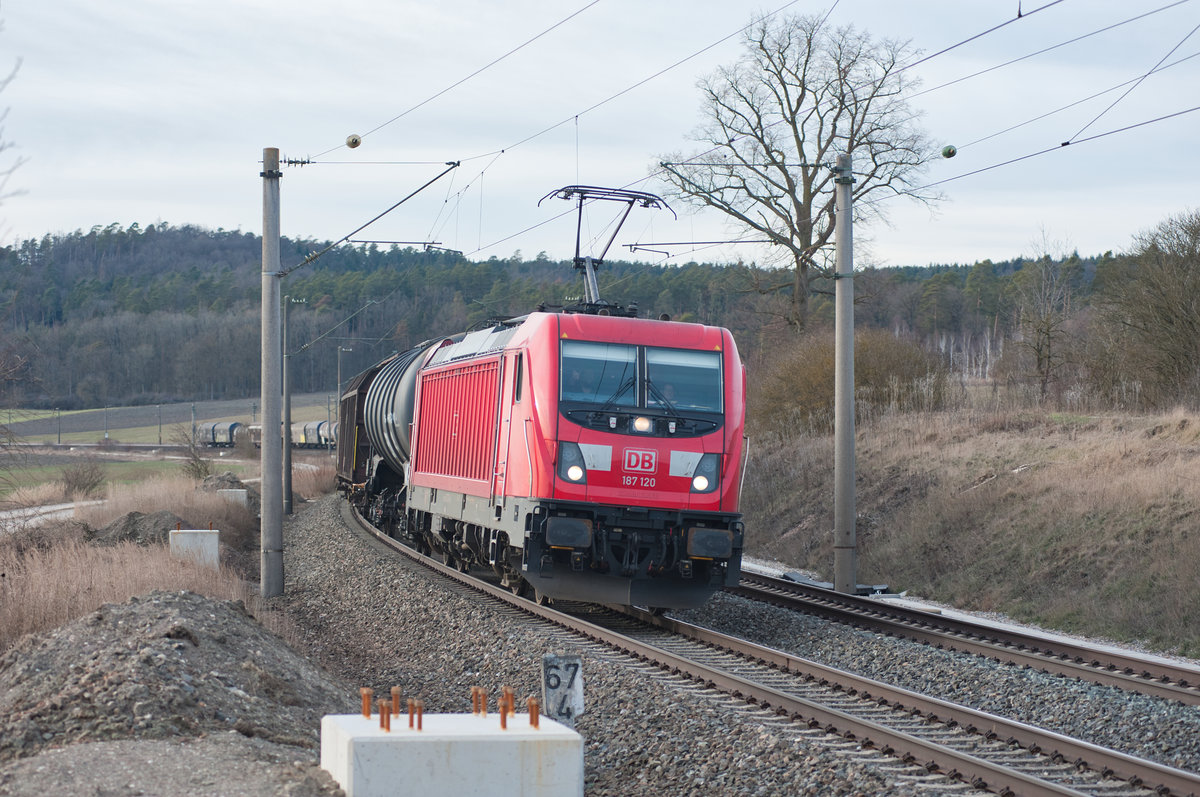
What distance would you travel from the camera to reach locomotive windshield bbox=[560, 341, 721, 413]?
12.6 metres

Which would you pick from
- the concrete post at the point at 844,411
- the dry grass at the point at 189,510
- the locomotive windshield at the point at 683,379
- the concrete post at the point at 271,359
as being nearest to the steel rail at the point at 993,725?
the locomotive windshield at the point at 683,379

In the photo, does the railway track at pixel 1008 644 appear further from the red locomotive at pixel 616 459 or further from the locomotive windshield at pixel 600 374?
the locomotive windshield at pixel 600 374

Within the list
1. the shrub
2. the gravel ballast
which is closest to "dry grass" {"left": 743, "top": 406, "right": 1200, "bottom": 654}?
the shrub

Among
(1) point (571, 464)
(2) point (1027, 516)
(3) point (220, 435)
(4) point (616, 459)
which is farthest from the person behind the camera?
(3) point (220, 435)

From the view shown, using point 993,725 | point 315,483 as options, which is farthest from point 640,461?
point 315,483

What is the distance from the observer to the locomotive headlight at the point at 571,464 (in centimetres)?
1224

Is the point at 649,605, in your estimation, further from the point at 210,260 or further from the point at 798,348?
the point at 210,260

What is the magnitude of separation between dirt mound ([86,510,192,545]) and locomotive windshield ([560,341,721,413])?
11.6 meters

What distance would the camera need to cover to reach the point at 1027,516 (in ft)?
Answer: 56.4

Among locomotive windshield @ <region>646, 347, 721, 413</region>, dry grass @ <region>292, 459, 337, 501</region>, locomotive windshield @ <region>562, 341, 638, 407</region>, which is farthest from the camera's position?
dry grass @ <region>292, 459, 337, 501</region>

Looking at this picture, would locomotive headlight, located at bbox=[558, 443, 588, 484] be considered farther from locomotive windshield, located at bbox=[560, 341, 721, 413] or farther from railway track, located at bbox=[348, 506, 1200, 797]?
railway track, located at bbox=[348, 506, 1200, 797]

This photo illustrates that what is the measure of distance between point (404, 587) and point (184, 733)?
9.60 metres

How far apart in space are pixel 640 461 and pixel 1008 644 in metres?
4.30

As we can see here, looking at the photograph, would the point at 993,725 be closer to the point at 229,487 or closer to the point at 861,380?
the point at 861,380
